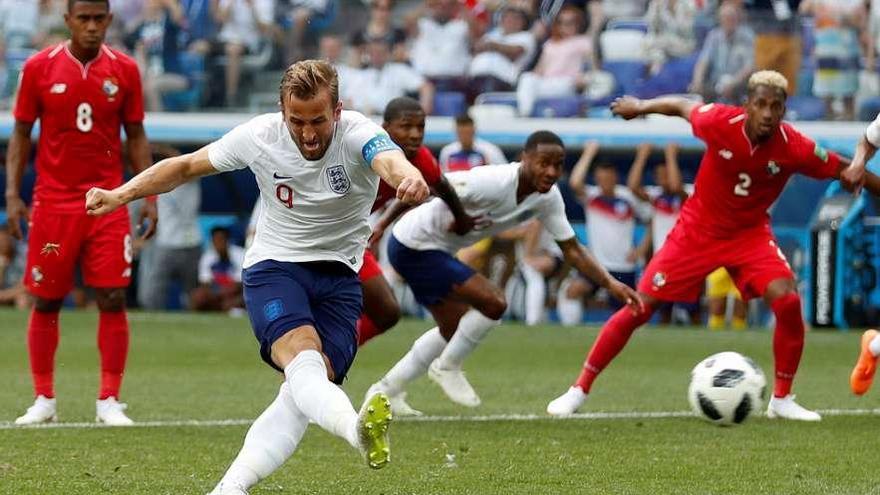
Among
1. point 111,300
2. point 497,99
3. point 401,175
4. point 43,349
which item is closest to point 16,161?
point 111,300

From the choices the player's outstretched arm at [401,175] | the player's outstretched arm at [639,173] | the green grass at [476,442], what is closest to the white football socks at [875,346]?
the green grass at [476,442]

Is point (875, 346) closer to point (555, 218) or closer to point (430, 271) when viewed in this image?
point (555, 218)

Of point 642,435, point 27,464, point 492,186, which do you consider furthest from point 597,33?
point 27,464

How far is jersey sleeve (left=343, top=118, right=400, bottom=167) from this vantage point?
6504 millimetres

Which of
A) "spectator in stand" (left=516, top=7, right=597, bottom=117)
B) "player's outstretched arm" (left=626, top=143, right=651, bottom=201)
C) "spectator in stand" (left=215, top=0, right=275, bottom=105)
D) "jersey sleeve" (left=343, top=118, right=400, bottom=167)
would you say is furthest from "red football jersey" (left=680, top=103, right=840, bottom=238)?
"spectator in stand" (left=215, top=0, right=275, bottom=105)

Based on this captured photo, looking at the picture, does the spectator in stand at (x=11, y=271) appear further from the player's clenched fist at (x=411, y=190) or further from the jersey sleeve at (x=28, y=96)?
the player's clenched fist at (x=411, y=190)

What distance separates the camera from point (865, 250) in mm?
18562

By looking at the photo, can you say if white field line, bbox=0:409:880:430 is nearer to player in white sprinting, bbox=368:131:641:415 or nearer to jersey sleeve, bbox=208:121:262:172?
player in white sprinting, bbox=368:131:641:415

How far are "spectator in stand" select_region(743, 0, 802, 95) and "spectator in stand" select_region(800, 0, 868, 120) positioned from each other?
267 millimetres

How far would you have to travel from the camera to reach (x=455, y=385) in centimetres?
1095

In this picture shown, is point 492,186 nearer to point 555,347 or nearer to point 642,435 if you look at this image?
point 642,435

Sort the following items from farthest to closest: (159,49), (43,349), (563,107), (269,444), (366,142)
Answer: (159,49)
(563,107)
(43,349)
(366,142)
(269,444)

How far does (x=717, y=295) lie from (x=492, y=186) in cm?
952

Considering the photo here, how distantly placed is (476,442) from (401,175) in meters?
3.17
